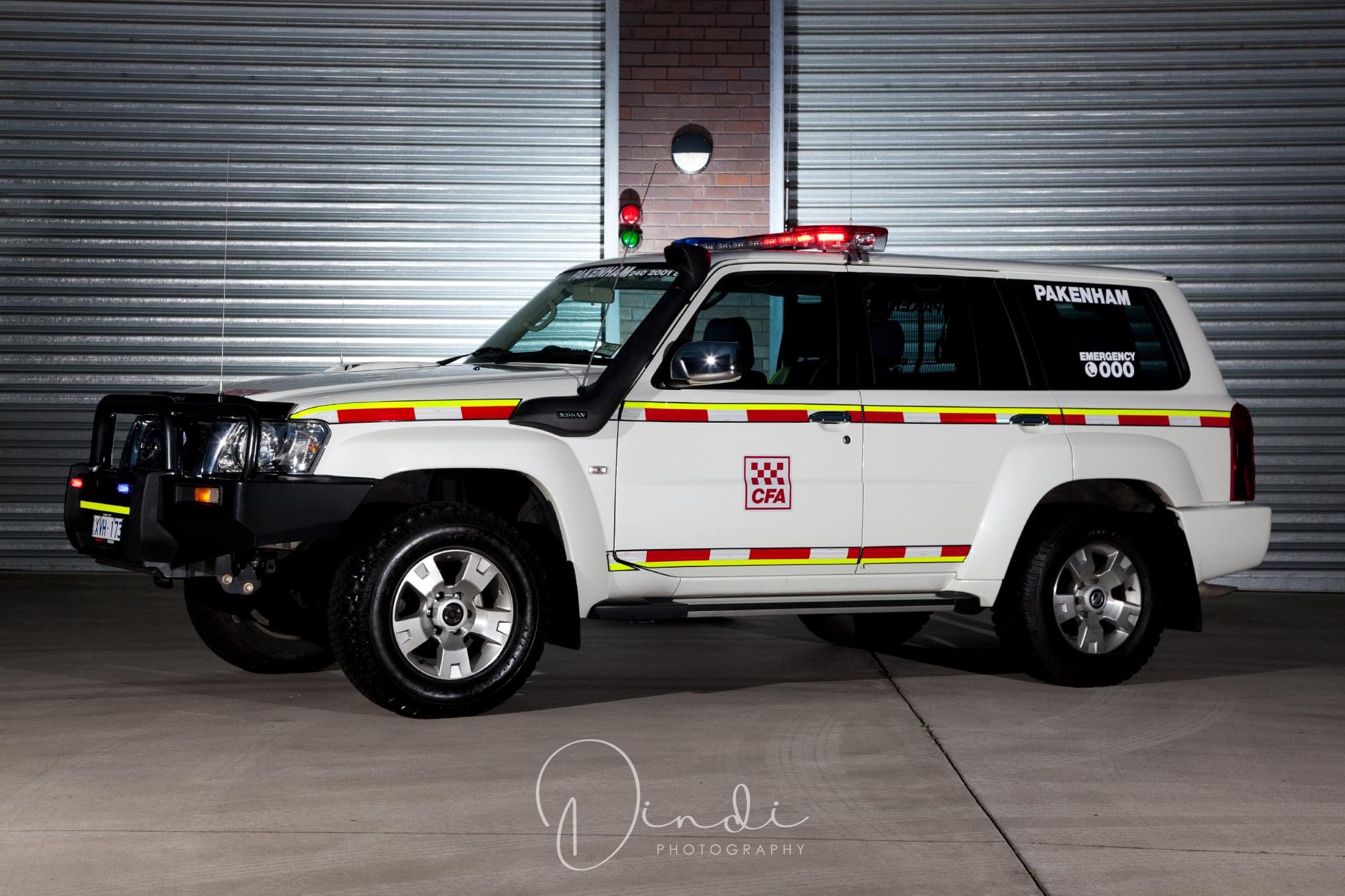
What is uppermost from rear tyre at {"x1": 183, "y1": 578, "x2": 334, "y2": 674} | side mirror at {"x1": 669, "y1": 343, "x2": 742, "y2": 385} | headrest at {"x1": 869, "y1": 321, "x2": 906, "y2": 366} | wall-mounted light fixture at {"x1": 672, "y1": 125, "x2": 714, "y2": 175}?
wall-mounted light fixture at {"x1": 672, "y1": 125, "x2": 714, "y2": 175}

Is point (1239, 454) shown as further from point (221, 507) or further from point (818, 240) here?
point (221, 507)

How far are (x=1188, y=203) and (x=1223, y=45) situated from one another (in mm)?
1294

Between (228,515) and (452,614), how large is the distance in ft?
3.21

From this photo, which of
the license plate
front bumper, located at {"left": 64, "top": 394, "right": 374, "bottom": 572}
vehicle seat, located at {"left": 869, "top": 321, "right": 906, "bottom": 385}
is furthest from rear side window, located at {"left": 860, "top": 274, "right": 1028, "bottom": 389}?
the license plate

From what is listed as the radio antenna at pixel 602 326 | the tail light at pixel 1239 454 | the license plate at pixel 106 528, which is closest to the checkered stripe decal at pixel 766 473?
the radio antenna at pixel 602 326

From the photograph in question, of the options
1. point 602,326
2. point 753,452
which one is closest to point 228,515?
point 602,326

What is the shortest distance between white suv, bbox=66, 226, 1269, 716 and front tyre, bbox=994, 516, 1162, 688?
0.01 meters

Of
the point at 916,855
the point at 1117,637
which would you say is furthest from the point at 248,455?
the point at 1117,637

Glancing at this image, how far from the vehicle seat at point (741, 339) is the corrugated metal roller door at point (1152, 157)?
5412 millimetres

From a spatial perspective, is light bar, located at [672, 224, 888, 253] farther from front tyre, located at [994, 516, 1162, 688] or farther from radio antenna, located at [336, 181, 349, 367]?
radio antenna, located at [336, 181, 349, 367]

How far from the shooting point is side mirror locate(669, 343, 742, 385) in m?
6.51

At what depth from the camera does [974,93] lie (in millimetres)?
12180

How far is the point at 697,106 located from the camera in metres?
11.8

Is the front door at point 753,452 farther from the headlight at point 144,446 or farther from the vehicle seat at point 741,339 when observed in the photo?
the headlight at point 144,446
